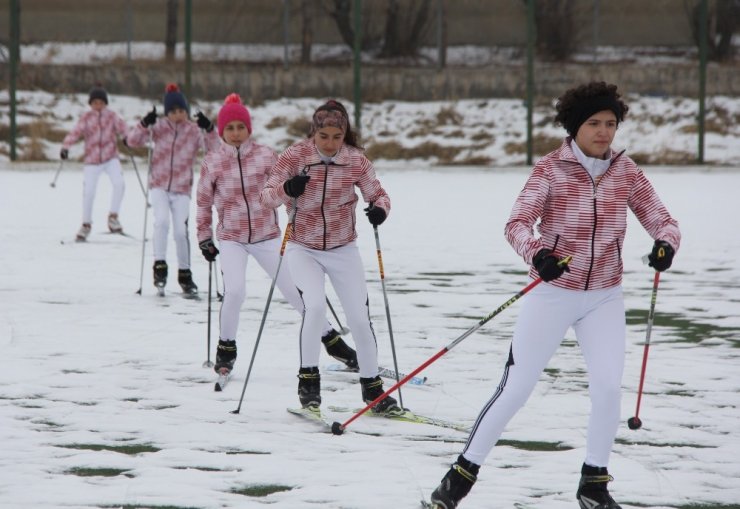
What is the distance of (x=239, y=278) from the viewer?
723 centimetres

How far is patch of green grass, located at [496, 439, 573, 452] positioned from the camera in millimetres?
5559

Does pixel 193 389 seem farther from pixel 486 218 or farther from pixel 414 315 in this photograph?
pixel 486 218

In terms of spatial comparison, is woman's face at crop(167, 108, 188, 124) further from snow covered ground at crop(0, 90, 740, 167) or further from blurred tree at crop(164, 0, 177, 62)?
blurred tree at crop(164, 0, 177, 62)

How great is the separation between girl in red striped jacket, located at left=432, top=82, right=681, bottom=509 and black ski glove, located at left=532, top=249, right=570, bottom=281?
7 centimetres

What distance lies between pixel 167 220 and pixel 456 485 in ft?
21.0

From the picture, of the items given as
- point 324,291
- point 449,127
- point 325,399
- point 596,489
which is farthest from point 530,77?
point 596,489

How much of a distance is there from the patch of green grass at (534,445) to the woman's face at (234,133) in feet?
8.71

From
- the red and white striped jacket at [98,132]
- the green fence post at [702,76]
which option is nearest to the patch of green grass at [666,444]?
the red and white striped jacket at [98,132]

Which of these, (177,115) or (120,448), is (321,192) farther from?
(177,115)

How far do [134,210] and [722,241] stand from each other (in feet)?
25.8

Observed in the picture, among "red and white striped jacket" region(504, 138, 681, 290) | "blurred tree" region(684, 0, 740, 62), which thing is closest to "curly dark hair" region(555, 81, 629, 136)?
"red and white striped jacket" region(504, 138, 681, 290)

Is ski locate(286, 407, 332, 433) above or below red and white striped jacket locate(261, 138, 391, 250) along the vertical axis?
below

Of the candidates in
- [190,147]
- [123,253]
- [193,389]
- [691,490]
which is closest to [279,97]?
[123,253]

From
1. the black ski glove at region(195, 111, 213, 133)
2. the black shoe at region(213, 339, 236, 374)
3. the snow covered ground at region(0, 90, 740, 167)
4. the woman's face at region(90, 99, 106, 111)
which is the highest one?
the snow covered ground at region(0, 90, 740, 167)
